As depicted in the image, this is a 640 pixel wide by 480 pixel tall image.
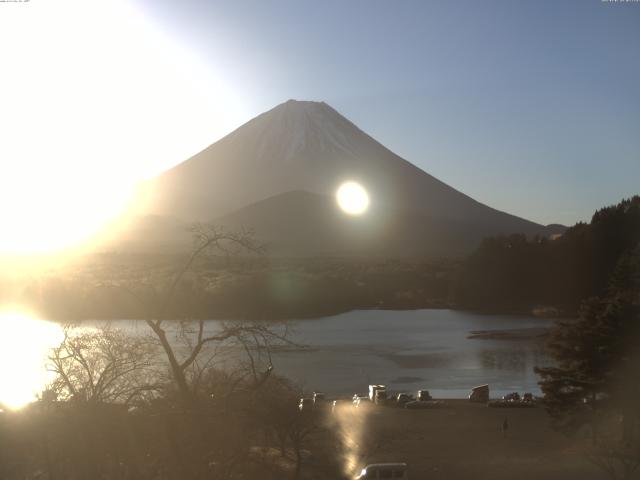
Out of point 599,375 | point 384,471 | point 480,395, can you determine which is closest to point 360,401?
point 480,395

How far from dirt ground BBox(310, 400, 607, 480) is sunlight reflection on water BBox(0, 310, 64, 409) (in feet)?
9.06

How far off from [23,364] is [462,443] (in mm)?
5198

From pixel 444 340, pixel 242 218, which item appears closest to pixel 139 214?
pixel 242 218

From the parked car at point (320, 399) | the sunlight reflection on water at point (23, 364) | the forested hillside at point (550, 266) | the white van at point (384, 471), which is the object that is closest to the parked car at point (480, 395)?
the parked car at point (320, 399)

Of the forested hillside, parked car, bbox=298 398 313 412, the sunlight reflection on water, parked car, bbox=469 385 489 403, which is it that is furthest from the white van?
the forested hillside

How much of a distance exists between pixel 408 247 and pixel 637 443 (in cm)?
4651

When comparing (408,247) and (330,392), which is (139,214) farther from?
(330,392)

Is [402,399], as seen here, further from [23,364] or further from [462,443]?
[23,364]

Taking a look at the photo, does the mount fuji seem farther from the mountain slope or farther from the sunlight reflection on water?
the sunlight reflection on water

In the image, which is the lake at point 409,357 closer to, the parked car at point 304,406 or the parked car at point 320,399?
the parked car at point 320,399

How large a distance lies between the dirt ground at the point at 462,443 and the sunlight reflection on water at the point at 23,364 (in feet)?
9.06

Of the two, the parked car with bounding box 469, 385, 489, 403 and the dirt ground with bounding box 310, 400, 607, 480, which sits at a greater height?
the parked car with bounding box 469, 385, 489, 403

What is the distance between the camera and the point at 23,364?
343 inches

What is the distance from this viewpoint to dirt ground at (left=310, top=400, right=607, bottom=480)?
706cm
